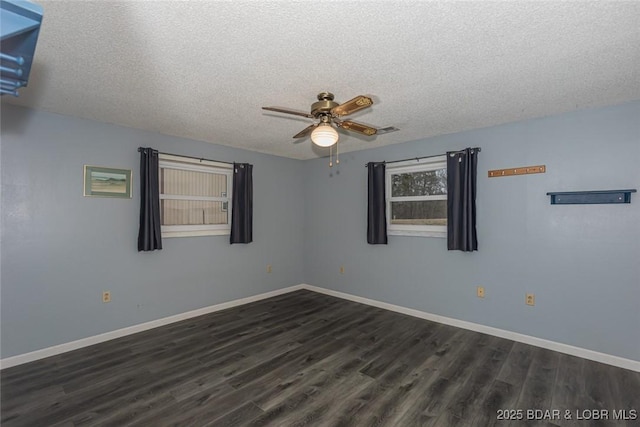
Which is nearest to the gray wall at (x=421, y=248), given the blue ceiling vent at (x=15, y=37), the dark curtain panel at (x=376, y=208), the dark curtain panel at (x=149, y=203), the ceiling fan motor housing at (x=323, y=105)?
the dark curtain panel at (x=149, y=203)

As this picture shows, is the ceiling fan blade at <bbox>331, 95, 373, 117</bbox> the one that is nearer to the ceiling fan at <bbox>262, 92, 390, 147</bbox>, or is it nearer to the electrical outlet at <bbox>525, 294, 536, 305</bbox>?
the ceiling fan at <bbox>262, 92, 390, 147</bbox>

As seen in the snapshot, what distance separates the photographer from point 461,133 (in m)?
3.57

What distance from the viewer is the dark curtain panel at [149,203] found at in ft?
11.0

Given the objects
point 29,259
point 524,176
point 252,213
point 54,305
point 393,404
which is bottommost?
point 393,404

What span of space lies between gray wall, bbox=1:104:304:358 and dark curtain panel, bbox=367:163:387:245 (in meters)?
2.31

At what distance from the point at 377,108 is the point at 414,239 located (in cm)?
200

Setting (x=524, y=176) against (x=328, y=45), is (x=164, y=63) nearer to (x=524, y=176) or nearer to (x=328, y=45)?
(x=328, y=45)

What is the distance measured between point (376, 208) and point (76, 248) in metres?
3.67

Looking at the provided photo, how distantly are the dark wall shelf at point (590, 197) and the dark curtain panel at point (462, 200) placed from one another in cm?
76

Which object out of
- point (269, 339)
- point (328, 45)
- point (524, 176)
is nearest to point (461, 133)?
point (524, 176)

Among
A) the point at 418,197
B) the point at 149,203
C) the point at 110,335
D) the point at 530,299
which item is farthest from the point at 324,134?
the point at 110,335

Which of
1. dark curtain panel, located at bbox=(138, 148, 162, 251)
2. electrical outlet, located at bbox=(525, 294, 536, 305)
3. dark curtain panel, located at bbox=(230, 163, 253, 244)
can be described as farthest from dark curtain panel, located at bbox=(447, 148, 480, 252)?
dark curtain panel, located at bbox=(138, 148, 162, 251)

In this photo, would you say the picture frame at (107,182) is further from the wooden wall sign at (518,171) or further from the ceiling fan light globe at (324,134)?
the wooden wall sign at (518,171)

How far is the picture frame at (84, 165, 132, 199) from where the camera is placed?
3.05 m
